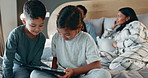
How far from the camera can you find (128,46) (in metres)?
2.06

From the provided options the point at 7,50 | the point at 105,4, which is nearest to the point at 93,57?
the point at 7,50

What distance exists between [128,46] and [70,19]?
Answer: 3.12 ft

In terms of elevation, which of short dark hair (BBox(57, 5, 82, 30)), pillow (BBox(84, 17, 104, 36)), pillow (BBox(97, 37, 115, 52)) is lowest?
pillow (BBox(97, 37, 115, 52))

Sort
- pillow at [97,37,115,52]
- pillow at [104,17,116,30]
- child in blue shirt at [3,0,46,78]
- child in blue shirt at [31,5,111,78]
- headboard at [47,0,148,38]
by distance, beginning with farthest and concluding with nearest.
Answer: headboard at [47,0,148,38], pillow at [104,17,116,30], pillow at [97,37,115,52], child in blue shirt at [3,0,46,78], child in blue shirt at [31,5,111,78]

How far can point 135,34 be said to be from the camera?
6.66ft

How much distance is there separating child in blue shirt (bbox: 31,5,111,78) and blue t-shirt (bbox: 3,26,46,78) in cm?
14

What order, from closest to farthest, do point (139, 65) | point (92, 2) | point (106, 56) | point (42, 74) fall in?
point (42, 74) → point (139, 65) → point (106, 56) → point (92, 2)

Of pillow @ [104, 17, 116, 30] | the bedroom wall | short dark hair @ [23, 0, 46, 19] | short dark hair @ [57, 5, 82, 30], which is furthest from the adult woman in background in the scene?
the bedroom wall

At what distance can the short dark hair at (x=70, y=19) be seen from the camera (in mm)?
1319

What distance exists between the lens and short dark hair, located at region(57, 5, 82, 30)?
4.33ft

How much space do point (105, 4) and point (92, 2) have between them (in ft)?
0.66

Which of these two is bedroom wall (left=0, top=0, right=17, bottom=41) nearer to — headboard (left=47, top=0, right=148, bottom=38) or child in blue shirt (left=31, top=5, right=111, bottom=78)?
headboard (left=47, top=0, right=148, bottom=38)

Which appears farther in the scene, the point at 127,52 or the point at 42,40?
the point at 127,52

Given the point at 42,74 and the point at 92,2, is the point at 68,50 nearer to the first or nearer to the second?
the point at 42,74
